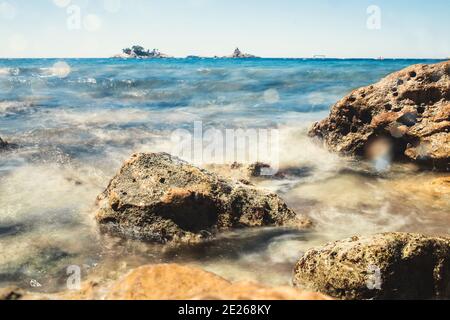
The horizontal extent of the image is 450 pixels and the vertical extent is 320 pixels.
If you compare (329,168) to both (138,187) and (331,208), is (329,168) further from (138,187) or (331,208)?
(138,187)

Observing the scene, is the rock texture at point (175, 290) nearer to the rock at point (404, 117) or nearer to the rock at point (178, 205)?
the rock at point (178, 205)

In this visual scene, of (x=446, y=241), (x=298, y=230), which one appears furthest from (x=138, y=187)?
(x=446, y=241)

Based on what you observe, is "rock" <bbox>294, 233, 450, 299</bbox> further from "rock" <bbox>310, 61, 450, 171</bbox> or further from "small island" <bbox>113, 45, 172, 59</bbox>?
"small island" <bbox>113, 45, 172, 59</bbox>

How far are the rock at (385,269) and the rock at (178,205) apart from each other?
2028mm

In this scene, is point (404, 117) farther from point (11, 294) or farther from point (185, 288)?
point (11, 294)

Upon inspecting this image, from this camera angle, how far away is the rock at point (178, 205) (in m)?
6.09

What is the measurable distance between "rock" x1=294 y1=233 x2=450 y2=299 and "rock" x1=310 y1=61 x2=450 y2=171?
556 cm

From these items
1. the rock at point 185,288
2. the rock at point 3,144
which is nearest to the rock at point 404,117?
the rock at point 185,288

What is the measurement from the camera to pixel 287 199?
26.0 feet

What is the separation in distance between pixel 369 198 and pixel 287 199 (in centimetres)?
163

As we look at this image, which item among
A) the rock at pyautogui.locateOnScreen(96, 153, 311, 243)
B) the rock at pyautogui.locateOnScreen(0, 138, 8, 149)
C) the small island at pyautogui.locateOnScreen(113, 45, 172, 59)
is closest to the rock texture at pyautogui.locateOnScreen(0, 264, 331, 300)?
the rock at pyautogui.locateOnScreen(96, 153, 311, 243)

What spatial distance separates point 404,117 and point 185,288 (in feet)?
29.0

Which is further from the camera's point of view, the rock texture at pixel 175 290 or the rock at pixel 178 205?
the rock at pixel 178 205

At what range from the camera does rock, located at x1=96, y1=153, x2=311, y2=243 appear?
6.09 m
